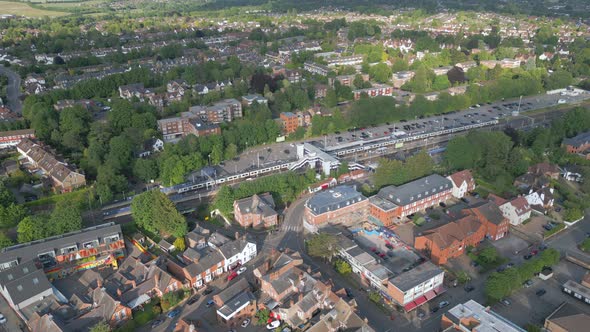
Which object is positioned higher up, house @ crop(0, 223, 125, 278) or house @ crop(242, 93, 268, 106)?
house @ crop(242, 93, 268, 106)

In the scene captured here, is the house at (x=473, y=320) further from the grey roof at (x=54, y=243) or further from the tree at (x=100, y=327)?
the grey roof at (x=54, y=243)

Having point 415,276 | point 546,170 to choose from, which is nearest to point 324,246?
point 415,276

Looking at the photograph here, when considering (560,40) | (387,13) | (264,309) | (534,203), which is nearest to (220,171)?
(264,309)

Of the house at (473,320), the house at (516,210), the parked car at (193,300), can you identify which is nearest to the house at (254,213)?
the parked car at (193,300)

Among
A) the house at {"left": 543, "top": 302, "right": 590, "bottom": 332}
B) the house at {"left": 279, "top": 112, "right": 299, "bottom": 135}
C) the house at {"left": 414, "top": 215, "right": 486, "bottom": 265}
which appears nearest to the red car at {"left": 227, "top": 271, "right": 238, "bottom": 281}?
the house at {"left": 414, "top": 215, "right": 486, "bottom": 265}

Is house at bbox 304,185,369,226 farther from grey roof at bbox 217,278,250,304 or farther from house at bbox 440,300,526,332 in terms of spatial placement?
house at bbox 440,300,526,332

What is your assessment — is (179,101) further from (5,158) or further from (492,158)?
(492,158)
